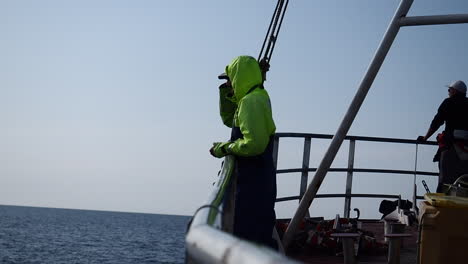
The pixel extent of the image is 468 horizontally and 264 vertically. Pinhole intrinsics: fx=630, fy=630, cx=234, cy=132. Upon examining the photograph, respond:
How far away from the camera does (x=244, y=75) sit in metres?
3.78

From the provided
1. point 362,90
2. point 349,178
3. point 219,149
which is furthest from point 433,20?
point 349,178

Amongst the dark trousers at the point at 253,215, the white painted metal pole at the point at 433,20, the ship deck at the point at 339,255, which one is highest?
the white painted metal pole at the point at 433,20

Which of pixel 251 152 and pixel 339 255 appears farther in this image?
pixel 339 255

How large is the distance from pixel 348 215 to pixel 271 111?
5.17 m

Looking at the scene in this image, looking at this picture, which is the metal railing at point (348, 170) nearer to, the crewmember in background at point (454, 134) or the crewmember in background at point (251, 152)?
the crewmember in background at point (454, 134)

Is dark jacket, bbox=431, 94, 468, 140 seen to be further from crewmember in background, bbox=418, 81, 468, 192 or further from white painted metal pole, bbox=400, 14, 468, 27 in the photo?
white painted metal pole, bbox=400, 14, 468, 27

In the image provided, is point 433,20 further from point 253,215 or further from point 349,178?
point 349,178

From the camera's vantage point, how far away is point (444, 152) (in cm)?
652

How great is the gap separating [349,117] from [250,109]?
1.82m

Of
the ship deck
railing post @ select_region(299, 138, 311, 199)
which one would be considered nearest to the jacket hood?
the ship deck

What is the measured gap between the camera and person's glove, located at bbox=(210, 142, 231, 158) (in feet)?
12.1

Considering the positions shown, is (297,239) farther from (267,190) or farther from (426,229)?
(267,190)

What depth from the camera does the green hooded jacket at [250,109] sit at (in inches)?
140

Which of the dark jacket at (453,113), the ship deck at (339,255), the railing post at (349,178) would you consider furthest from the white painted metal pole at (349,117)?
the railing post at (349,178)
